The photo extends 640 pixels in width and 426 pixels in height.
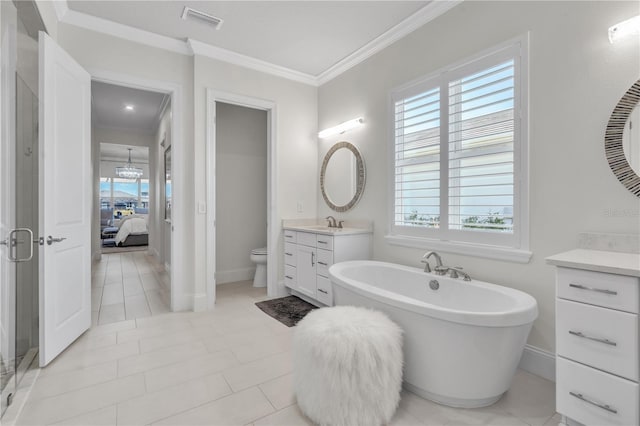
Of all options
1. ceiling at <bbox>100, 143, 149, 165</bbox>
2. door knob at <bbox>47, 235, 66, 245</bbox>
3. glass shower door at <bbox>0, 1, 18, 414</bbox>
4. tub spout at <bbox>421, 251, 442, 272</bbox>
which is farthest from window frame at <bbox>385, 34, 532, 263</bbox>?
ceiling at <bbox>100, 143, 149, 165</bbox>

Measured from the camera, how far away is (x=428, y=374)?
68.2 inches

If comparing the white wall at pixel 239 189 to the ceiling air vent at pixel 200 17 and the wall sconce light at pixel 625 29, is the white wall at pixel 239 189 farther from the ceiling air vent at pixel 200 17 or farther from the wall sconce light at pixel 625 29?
the wall sconce light at pixel 625 29

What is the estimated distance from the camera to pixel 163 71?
10.5 feet

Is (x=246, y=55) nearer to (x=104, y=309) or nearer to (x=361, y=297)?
(x=361, y=297)

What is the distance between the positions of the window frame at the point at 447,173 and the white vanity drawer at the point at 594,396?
2.66 feet

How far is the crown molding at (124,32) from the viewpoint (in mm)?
2768

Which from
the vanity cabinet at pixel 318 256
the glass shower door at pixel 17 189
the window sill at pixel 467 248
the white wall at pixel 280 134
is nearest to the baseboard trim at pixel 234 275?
the white wall at pixel 280 134

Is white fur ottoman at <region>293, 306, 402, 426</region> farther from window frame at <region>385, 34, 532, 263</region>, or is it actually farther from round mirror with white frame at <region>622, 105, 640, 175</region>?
round mirror with white frame at <region>622, 105, 640, 175</region>

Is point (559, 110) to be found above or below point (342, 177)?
above

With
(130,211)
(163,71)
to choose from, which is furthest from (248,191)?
(130,211)

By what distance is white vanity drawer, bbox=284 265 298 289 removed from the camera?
144 inches

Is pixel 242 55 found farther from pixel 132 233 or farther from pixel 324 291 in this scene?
pixel 132 233

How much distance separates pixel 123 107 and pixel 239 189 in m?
2.69

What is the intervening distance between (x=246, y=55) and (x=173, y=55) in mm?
749
